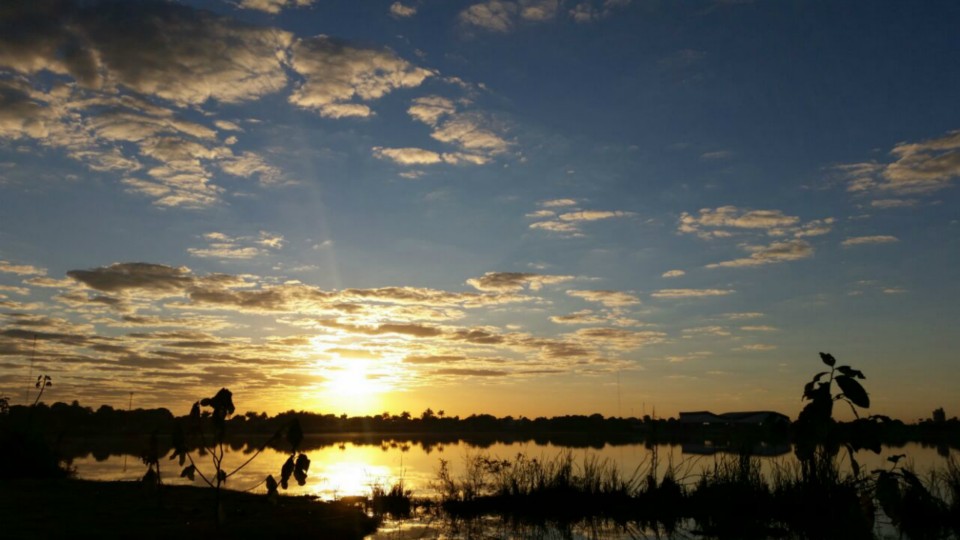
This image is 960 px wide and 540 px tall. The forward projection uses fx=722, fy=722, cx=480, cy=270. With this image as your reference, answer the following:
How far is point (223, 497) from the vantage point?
66.9ft

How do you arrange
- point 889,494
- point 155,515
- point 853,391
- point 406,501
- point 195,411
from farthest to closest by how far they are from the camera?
point 406,501 → point 155,515 → point 195,411 → point 853,391 → point 889,494

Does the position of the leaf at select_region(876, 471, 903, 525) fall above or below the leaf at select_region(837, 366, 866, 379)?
below

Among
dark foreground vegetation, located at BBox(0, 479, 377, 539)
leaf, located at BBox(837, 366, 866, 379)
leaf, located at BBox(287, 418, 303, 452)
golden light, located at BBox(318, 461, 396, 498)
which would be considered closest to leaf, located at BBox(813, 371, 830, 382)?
leaf, located at BBox(837, 366, 866, 379)

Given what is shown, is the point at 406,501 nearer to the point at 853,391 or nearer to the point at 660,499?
the point at 660,499

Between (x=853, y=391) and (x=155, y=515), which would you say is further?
(x=155, y=515)

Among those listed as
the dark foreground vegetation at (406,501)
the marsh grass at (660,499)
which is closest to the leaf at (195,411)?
the dark foreground vegetation at (406,501)

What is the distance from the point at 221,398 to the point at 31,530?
6154 millimetres

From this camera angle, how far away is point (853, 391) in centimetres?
438

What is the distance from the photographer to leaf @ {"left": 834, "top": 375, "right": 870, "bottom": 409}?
4.35 meters

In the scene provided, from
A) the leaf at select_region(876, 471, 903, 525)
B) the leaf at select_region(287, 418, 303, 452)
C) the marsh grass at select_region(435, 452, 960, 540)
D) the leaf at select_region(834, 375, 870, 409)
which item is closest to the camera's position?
the leaf at select_region(876, 471, 903, 525)

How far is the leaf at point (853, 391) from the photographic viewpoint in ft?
14.3

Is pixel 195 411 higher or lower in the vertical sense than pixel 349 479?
higher

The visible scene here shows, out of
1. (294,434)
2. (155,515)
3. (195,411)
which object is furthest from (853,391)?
(155,515)

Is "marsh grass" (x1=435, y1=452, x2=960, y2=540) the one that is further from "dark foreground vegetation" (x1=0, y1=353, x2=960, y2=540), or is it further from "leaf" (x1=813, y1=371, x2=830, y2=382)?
"leaf" (x1=813, y1=371, x2=830, y2=382)
